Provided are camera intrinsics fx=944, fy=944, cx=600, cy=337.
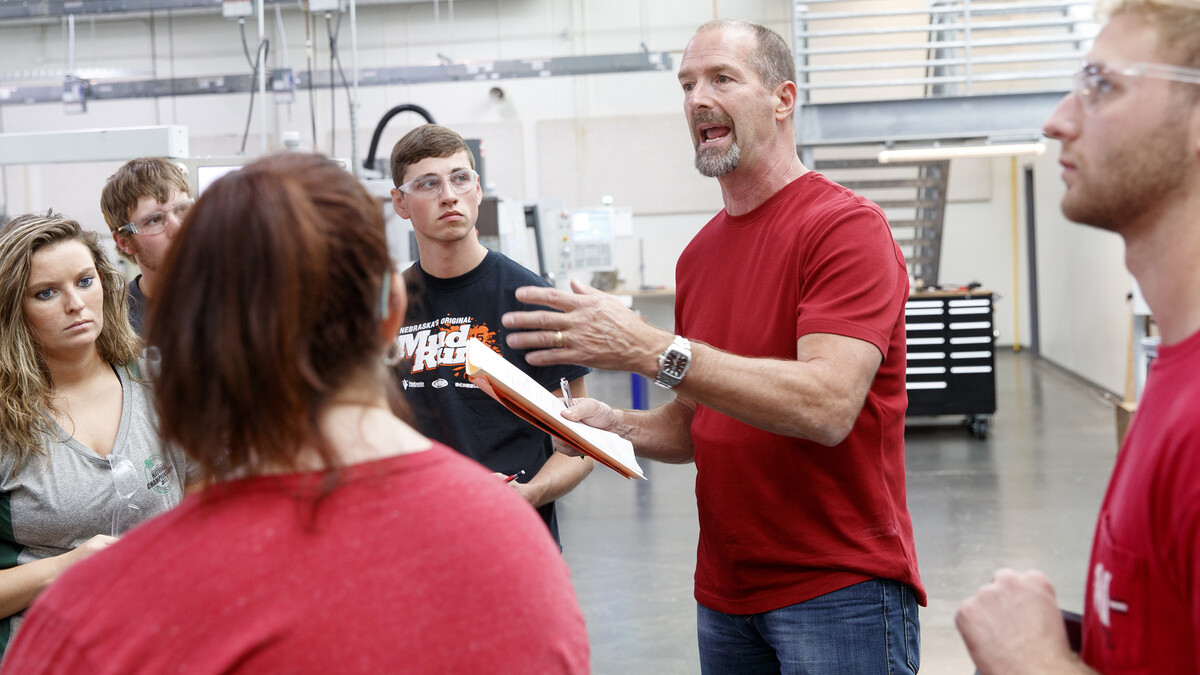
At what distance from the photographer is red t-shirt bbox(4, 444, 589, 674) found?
0.66 metres

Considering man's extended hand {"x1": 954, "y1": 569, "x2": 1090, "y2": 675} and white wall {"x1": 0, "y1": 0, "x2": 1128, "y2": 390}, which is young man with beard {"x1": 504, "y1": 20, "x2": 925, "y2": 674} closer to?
man's extended hand {"x1": 954, "y1": 569, "x2": 1090, "y2": 675}

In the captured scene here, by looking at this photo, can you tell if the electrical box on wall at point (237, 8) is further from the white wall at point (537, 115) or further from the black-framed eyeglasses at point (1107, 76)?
the white wall at point (537, 115)

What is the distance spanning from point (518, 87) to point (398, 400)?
11.9 meters

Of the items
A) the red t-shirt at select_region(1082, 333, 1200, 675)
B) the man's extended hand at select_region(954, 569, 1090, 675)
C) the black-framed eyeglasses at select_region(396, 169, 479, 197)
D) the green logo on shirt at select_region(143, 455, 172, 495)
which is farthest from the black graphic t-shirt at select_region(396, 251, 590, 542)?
the red t-shirt at select_region(1082, 333, 1200, 675)

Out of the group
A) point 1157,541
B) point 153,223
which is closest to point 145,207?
point 153,223

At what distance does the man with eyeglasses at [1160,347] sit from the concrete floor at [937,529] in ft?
8.97

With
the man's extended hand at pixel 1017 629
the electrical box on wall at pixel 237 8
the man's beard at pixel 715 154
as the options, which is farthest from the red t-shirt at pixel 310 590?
the electrical box on wall at pixel 237 8

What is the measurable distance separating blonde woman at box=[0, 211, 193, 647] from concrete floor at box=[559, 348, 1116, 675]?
2.23 meters

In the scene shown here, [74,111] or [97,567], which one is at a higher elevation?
[74,111]

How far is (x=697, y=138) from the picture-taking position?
5.78ft

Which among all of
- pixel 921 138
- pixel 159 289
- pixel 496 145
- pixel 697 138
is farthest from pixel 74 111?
pixel 159 289

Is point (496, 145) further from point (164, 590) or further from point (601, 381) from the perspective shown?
point (164, 590)

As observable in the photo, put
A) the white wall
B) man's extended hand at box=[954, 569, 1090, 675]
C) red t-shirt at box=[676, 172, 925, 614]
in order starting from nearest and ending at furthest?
man's extended hand at box=[954, 569, 1090, 675] < red t-shirt at box=[676, 172, 925, 614] < the white wall

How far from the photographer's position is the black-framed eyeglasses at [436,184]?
2172mm
